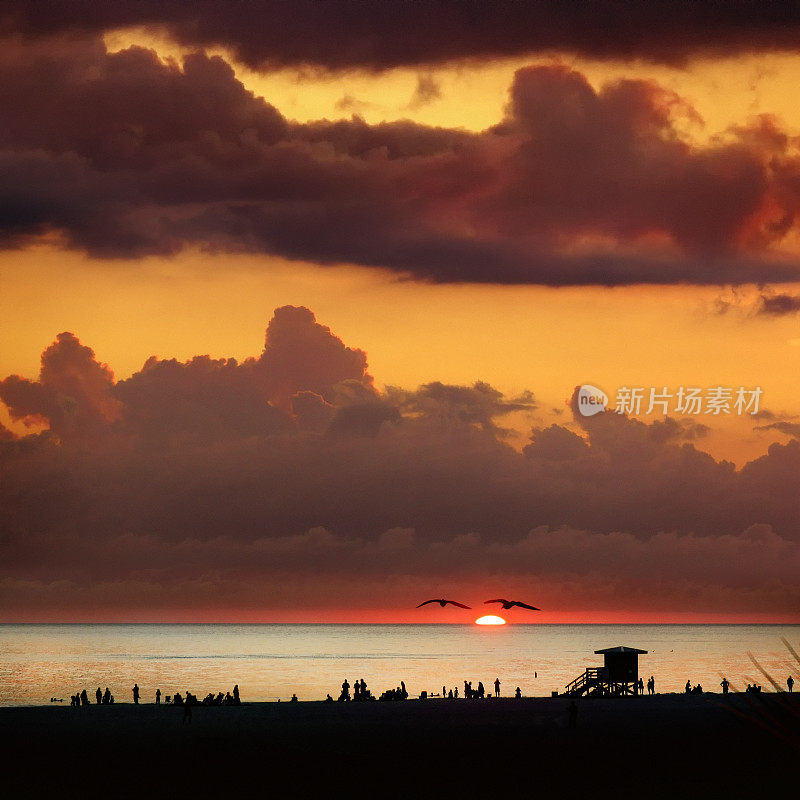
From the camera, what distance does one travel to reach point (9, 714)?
66.1 m

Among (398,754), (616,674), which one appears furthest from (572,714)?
(616,674)

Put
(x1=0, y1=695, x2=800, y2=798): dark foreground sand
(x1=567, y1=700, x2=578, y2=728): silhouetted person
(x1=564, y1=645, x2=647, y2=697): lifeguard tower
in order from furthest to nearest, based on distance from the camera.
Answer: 1. (x1=564, y1=645, x2=647, y2=697): lifeguard tower
2. (x1=567, y1=700, x2=578, y2=728): silhouetted person
3. (x1=0, y1=695, x2=800, y2=798): dark foreground sand

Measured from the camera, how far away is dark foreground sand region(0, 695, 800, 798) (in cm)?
3378

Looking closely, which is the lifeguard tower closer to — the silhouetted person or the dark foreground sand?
the dark foreground sand

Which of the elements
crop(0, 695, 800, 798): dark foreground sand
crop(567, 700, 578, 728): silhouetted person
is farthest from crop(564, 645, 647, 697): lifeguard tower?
crop(567, 700, 578, 728): silhouetted person

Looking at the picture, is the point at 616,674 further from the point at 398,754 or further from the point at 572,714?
the point at 398,754

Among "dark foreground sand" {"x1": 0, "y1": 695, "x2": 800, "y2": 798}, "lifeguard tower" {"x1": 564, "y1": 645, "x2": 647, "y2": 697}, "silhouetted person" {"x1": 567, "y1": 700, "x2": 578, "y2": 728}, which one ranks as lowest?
"dark foreground sand" {"x1": 0, "y1": 695, "x2": 800, "y2": 798}

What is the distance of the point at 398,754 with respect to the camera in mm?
43250

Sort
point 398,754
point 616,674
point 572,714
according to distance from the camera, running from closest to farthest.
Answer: point 398,754, point 572,714, point 616,674

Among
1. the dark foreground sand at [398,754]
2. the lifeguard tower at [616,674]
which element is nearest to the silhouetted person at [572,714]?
the dark foreground sand at [398,754]

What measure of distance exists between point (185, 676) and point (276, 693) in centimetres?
4217

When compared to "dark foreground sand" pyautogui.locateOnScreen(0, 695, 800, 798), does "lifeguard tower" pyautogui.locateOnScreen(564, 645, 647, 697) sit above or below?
above

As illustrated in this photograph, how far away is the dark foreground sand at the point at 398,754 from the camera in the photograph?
111 feet

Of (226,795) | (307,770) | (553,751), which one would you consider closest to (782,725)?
(226,795)
